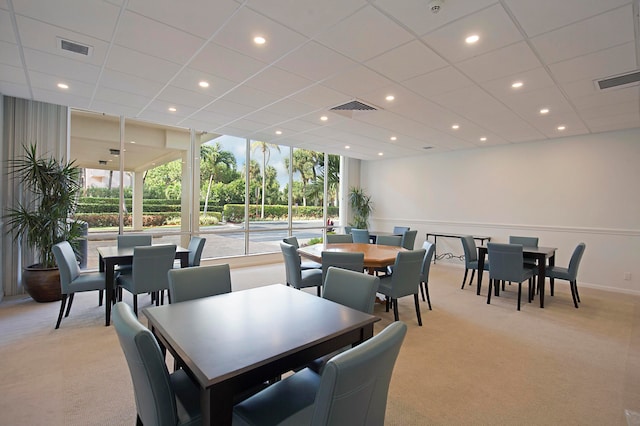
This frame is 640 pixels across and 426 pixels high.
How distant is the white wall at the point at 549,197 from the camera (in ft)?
17.5

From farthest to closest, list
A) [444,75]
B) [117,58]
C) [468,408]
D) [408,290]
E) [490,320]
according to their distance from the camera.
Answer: [490,320], [408,290], [444,75], [117,58], [468,408]

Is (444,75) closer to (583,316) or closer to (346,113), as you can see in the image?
(346,113)

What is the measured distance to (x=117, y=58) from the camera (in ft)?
10.1

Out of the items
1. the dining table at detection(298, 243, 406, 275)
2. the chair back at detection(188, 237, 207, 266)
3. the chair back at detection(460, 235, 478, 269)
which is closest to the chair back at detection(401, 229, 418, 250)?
the chair back at detection(460, 235, 478, 269)

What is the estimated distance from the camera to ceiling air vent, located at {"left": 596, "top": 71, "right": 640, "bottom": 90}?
3209 millimetres

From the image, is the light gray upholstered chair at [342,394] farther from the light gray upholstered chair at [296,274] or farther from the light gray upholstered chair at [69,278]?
the light gray upholstered chair at [69,278]

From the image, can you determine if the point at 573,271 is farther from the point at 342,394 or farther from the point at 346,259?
the point at 342,394

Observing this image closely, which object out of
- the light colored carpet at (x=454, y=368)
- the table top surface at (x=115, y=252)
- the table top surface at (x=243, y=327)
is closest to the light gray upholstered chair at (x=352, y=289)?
the table top surface at (x=243, y=327)

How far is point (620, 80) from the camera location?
3.32m

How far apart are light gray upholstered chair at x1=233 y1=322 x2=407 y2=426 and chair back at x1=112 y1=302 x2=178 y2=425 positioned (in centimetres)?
31

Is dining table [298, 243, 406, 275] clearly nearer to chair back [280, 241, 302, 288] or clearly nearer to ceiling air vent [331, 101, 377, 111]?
chair back [280, 241, 302, 288]

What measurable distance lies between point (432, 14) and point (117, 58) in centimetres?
296

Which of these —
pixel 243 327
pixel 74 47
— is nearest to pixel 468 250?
pixel 243 327

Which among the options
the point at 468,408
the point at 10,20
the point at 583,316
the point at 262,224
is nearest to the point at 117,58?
the point at 10,20
